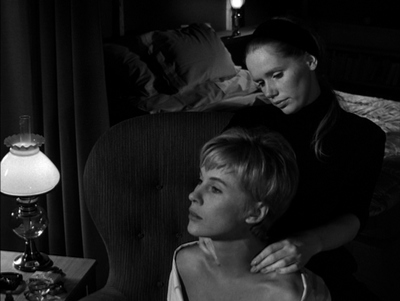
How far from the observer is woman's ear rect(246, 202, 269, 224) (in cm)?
142

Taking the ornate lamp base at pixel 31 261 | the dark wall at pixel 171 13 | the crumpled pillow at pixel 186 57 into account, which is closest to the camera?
the ornate lamp base at pixel 31 261

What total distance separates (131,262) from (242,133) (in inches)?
24.1

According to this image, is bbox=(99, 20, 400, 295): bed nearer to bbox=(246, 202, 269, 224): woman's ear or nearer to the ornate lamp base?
the ornate lamp base

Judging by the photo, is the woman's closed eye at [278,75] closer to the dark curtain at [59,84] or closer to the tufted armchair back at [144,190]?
the tufted armchair back at [144,190]

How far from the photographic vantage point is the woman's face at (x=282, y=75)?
1.51m

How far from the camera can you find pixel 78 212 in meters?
2.67

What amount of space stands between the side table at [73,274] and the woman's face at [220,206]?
0.81 m

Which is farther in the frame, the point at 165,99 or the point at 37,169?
the point at 165,99

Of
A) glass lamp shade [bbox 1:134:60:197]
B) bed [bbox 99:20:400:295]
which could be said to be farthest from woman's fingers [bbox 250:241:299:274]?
bed [bbox 99:20:400:295]

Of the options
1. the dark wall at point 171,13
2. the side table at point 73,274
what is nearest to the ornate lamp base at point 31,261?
the side table at point 73,274

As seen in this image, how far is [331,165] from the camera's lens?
1.60m

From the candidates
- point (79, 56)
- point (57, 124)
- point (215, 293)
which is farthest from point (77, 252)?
point (215, 293)

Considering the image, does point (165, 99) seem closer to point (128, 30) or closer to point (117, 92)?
point (117, 92)

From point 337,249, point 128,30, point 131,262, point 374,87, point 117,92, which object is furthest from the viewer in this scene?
point 374,87
